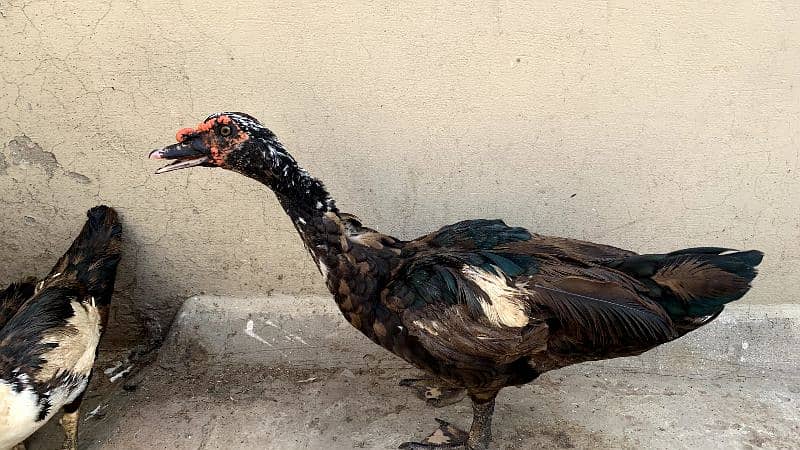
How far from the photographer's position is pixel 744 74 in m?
2.91

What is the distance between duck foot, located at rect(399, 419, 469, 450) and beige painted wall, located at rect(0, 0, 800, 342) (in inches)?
40.6

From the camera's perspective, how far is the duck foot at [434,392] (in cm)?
316

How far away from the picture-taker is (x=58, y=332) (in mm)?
2838

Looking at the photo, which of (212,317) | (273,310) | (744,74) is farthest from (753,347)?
(212,317)

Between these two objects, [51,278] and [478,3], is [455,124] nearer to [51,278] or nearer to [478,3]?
[478,3]

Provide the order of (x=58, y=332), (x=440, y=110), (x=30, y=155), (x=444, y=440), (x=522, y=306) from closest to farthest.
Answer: (x=522, y=306) < (x=58, y=332) < (x=444, y=440) < (x=440, y=110) < (x=30, y=155)

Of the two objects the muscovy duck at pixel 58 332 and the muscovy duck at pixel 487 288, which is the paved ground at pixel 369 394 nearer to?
the muscovy duck at pixel 58 332

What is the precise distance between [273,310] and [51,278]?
1159 millimetres

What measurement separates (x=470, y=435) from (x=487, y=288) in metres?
0.85

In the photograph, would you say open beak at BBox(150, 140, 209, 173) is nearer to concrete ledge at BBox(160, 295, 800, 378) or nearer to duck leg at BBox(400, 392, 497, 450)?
concrete ledge at BBox(160, 295, 800, 378)

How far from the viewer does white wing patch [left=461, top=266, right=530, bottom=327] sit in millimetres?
2375

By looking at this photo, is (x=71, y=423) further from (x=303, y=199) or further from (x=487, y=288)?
(x=487, y=288)

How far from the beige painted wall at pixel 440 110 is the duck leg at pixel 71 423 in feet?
3.44

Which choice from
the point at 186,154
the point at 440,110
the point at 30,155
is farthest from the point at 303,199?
the point at 30,155
